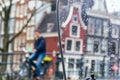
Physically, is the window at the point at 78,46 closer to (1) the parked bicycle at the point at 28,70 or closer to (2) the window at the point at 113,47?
(2) the window at the point at 113,47

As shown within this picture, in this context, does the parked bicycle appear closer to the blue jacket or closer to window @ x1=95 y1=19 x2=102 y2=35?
the blue jacket

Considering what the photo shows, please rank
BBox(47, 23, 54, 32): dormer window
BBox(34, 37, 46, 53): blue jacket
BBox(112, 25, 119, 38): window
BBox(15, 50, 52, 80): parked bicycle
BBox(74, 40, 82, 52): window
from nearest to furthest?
1. BBox(112, 25, 119, 38): window
2. BBox(74, 40, 82, 52): window
3. BBox(34, 37, 46, 53): blue jacket
4. BBox(15, 50, 52, 80): parked bicycle
5. BBox(47, 23, 54, 32): dormer window

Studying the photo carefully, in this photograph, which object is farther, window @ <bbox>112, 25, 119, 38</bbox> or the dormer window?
the dormer window

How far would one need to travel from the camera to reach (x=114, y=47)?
88 cm

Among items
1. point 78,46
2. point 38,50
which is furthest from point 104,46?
point 38,50

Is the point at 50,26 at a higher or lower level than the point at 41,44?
lower

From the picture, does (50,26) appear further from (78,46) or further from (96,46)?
(96,46)

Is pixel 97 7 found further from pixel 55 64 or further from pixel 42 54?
pixel 55 64

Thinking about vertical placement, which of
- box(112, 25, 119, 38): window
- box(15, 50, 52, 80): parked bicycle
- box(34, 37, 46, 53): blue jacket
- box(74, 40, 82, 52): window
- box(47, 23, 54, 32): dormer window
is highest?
box(112, 25, 119, 38): window

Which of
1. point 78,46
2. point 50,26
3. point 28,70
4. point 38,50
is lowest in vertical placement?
point 28,70

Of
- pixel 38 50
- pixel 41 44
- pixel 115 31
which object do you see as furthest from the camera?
pixel 38 50

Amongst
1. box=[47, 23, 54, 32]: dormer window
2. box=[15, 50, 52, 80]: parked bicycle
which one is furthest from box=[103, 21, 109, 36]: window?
box=[47, 23, 54, 32]: dormer window

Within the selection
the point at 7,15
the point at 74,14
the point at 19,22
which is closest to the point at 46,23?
the point at 19,22

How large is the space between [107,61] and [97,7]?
154 millimetres
